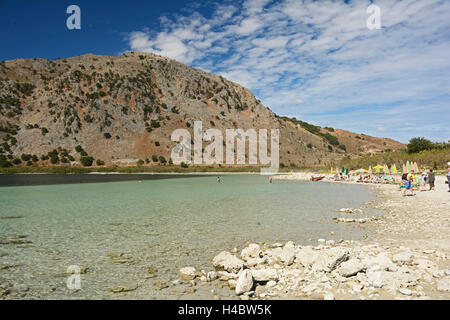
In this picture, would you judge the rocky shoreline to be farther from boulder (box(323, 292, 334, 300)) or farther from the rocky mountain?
the rocky mountain

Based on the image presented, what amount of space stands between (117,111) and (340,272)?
11241cm

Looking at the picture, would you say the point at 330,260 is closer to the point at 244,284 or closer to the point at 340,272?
the point at 340,272

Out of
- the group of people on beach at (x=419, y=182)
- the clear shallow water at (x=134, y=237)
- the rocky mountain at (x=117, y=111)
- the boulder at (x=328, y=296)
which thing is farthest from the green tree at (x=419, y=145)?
the boulder at (x=328, y=296)

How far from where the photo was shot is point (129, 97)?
113062 mm

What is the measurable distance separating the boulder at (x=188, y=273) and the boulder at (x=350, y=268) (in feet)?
12.7

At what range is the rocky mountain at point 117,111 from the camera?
9756 cm

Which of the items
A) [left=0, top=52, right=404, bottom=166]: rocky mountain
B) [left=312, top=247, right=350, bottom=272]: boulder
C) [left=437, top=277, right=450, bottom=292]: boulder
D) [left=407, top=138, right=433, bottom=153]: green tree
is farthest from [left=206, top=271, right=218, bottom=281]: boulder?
[left=0, top=52, right=404, bottom=166]: rocky mountain

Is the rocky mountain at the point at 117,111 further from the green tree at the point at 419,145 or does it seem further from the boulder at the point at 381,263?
the boulder at the point at 381,263

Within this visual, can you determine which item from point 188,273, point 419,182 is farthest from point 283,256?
point 419,182

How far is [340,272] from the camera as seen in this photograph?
7531 mm

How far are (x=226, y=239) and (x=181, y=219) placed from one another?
5.84 metres
